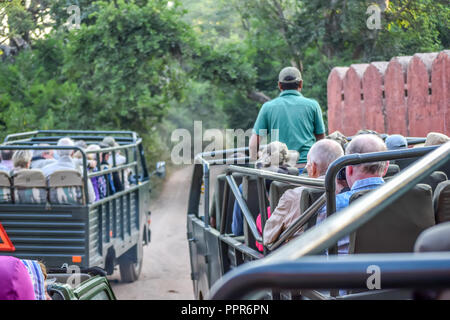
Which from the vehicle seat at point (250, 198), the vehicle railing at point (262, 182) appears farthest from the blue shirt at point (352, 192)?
the vehicle seat at point (250, 198)

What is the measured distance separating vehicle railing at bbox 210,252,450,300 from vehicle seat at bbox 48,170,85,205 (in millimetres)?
5765

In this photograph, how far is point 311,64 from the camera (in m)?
12.4

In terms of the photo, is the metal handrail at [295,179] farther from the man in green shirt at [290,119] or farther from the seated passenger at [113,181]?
the seated passenger at [113,181]

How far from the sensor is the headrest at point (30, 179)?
6.66 m

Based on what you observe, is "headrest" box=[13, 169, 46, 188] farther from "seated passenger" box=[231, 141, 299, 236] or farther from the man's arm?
"seated passenger" box=[231, 141, 299, 236]

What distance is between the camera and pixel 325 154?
3.65m

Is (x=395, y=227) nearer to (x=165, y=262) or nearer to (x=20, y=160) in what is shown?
(x=20, y=160)

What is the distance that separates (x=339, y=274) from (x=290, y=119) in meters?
4.35

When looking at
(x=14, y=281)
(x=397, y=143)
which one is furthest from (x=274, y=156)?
(x=14, y=281)

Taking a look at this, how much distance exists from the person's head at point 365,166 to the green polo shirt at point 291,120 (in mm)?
1886

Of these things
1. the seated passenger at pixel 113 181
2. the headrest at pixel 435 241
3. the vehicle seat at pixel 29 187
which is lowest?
the seated passenger at pixel 113 181
